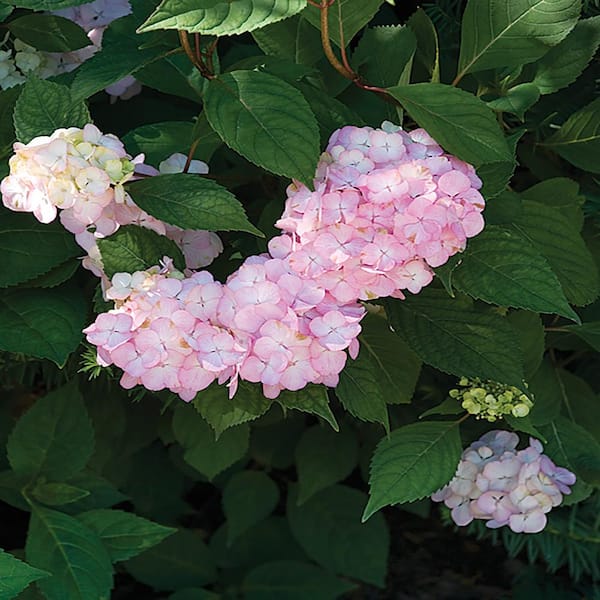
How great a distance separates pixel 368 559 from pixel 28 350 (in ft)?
3.09

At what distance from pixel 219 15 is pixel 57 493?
0.79 m

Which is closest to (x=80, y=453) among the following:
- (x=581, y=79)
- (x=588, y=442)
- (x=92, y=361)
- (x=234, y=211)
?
(x=92, y=361)

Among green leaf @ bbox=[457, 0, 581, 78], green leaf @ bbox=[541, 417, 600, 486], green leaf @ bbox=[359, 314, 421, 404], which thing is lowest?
green leaf @ bbox=[541, 417, 600, 486]

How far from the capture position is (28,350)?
3.51 ft

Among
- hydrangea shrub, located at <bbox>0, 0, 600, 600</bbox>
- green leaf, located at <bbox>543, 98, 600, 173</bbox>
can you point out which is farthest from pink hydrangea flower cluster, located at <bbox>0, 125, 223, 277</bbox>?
green leaf, located at <bbox>543, 98, 600, 173</bbox>

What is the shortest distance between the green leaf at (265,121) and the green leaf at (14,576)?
19.8 inches

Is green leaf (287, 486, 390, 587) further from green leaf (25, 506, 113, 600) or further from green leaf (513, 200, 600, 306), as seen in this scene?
green leaf (513, 200, 600, 306)

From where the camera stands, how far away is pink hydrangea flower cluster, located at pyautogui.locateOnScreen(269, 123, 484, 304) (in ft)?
3.00

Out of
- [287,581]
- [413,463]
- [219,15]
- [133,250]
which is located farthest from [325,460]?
[219,15]

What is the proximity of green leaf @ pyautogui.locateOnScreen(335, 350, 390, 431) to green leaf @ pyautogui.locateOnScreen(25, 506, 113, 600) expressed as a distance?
18.0 inches

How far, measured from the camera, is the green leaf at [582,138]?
124cm

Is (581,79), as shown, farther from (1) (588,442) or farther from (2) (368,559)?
(2) (368,559)

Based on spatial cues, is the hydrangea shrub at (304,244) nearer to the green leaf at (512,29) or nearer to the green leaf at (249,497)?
the green leaf at (512,29)

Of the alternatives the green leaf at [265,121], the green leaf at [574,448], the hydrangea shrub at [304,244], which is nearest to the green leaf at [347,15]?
the hydrangea shrub at [304,244]
